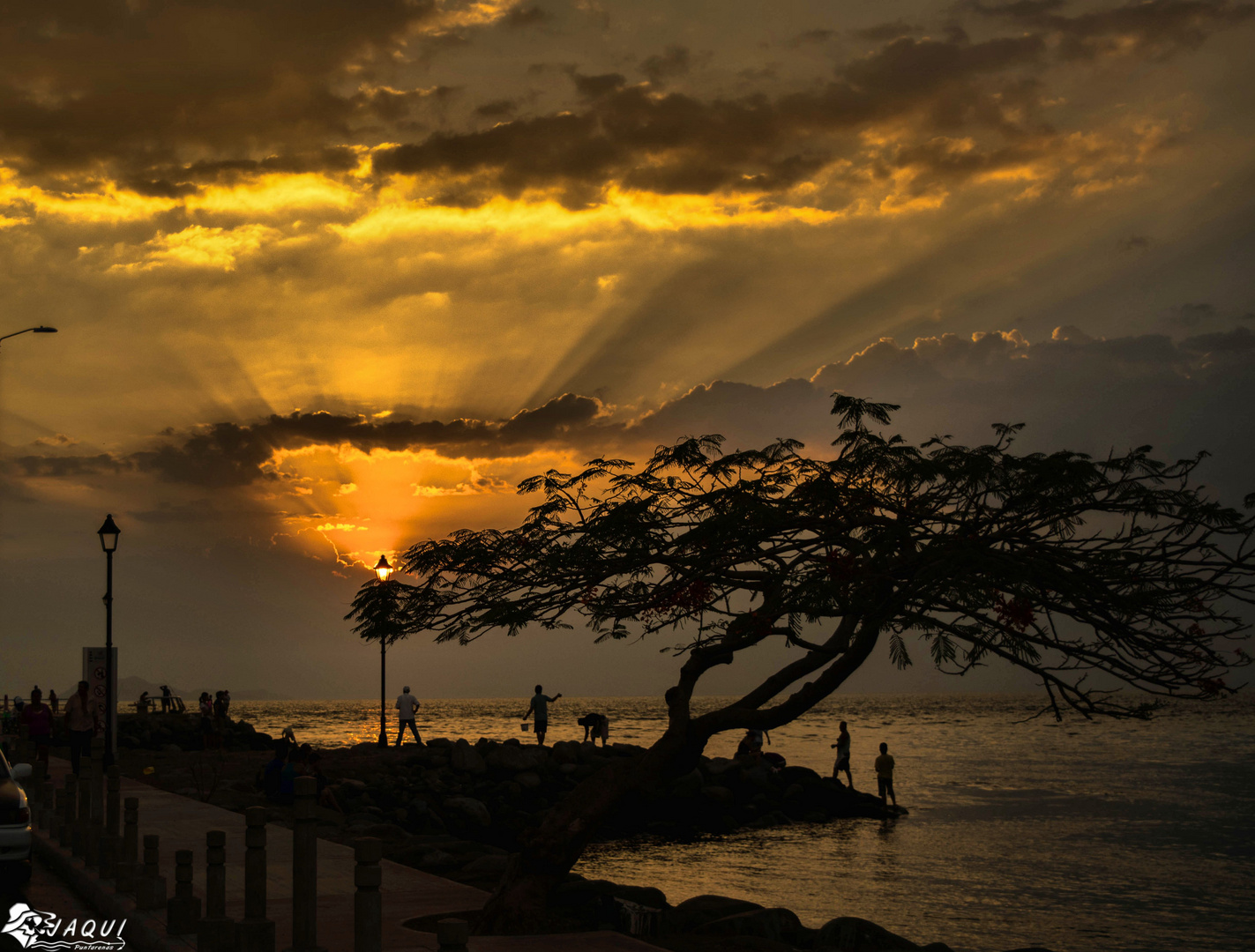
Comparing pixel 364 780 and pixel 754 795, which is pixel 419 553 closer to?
pixel 364 780

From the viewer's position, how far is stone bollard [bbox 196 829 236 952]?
26.8 ft

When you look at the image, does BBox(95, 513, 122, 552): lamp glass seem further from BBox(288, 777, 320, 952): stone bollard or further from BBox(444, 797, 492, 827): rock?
BBox(288, 777, 320, 952): stone bollard

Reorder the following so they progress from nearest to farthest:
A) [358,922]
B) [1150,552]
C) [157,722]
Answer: [358,922] < [1150,552] < [157,722]

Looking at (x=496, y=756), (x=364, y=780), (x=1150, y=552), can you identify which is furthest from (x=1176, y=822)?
(x=1150, y=552)

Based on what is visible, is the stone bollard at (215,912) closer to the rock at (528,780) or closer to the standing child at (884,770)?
the rock at (528,780)

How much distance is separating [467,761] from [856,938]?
22.0m

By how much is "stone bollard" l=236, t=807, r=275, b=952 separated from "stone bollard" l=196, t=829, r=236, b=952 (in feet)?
0.31

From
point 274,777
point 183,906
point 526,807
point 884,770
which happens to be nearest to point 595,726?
point 526,807

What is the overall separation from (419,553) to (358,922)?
229 inches

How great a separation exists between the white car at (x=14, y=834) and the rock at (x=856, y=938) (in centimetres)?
907

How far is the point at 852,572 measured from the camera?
9.73 metres

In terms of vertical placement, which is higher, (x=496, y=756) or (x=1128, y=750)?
(x=496, y=756)

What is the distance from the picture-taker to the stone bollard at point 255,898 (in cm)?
823

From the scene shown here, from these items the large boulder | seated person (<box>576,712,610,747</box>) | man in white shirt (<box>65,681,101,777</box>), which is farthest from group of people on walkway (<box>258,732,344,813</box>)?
seated person (<box>576,712,610,747</box>)
